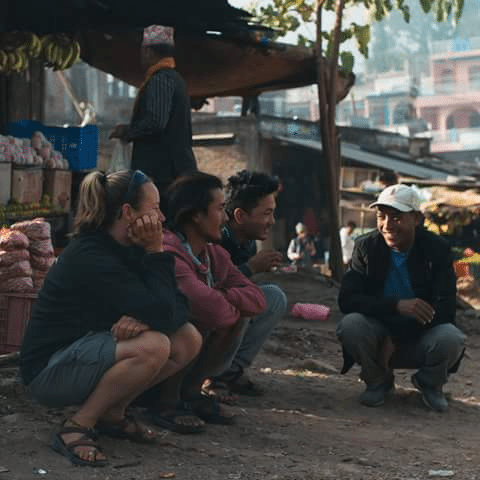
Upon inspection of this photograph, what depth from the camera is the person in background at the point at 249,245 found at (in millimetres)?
6207

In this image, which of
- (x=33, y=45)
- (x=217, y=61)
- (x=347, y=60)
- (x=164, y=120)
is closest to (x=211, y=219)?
(x=164, y=120)

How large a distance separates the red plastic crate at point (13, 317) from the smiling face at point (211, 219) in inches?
47.9

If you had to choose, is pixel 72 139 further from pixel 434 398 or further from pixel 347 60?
pixel 347 60

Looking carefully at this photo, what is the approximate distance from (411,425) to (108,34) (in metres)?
5.30

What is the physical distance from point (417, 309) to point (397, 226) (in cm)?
48

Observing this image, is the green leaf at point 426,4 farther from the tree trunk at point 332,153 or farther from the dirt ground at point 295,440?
the dirt ground at point 295,440

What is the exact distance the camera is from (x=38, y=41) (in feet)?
31.1

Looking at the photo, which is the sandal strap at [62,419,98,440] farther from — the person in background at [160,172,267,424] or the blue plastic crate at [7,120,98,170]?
the blue plastic crate at [7,120,98,170]

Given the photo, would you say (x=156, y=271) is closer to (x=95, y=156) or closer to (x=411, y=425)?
(x=411, y=425)

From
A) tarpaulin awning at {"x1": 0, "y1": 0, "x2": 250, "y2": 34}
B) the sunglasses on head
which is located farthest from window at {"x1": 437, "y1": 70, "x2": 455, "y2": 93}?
the sunglasses on head

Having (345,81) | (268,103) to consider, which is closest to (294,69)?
(345,81)

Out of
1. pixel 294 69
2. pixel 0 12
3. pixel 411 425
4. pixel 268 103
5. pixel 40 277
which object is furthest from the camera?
pixel 268 103

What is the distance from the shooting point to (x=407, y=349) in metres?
6.68

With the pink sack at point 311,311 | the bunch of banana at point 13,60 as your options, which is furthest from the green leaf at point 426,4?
the bunch of banana at point 13,60
